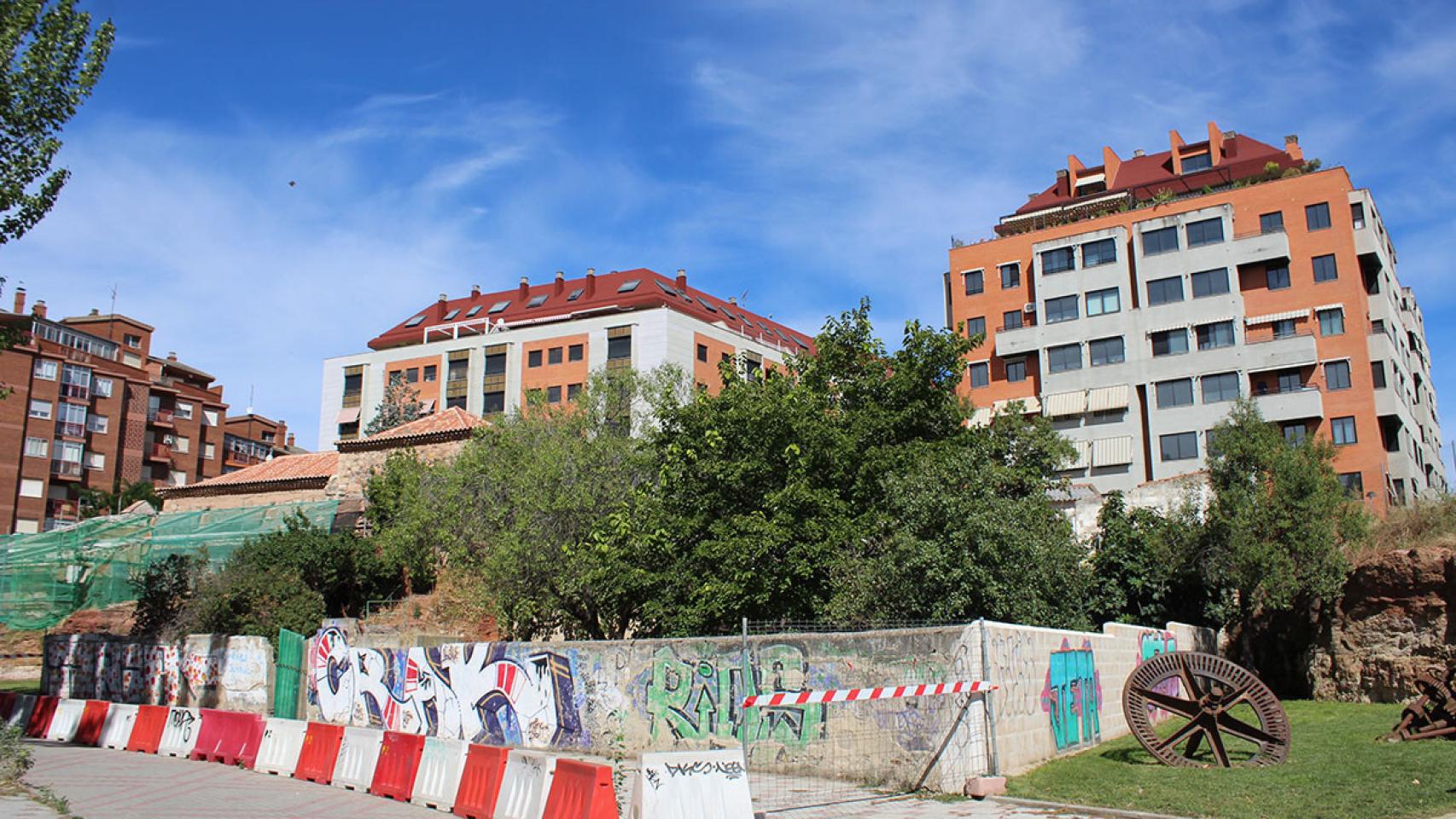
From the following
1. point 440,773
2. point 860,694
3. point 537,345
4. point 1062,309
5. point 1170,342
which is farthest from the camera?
point 537,345

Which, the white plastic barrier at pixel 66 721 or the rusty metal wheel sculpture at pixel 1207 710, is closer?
the rusty metal wheel sculpture at pixel 1207 710

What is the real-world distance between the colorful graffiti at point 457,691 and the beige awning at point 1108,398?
119 ft

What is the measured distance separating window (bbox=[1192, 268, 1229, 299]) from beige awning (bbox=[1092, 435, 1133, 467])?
7.21 meters

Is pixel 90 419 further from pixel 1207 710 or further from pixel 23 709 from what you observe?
pixel 1207 710

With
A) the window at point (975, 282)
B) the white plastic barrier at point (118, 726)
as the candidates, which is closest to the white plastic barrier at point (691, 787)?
the white plastic barrier at point (118, 726)

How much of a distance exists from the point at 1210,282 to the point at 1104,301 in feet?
15.1

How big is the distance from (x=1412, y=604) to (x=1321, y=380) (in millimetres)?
27385

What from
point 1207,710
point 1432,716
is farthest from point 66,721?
point 1432,716

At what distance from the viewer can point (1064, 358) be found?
51.0 metres

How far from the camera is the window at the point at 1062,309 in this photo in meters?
51.2

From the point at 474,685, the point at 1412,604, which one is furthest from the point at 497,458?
the point at 1412,604

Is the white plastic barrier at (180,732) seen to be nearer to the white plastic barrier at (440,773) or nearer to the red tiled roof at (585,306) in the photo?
the white plastic barrier at (440,773)

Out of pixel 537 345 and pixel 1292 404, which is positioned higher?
pixel 537 345

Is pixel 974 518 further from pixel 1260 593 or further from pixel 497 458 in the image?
pixel 497 458
